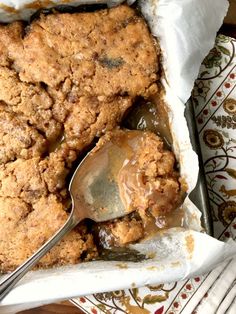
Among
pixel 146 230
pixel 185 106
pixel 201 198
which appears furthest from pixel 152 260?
pixel 185 106

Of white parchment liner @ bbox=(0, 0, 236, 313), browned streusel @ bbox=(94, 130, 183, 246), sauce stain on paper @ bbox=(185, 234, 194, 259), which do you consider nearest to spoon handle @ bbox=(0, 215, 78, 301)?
white parchment liner @ bbox=(0, 0, 236, 313)

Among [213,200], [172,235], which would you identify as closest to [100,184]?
[172,235]

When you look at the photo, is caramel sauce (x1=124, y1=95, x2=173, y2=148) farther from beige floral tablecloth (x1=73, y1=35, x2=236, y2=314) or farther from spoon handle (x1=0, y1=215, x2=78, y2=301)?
spoon handle (x1=0, y1=215, x2=78, y2=301)

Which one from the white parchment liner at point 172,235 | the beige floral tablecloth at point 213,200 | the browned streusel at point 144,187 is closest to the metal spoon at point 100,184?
the browned streusel at point 144,187

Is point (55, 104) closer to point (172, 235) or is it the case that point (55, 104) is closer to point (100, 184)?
point (100, 184)

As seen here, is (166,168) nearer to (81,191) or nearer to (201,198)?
(201,198)

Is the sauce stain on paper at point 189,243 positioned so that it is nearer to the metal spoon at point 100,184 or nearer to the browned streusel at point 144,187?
the browned streusel at point 144,187

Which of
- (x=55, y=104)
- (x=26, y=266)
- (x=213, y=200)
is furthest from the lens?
(x=213, y=200)
